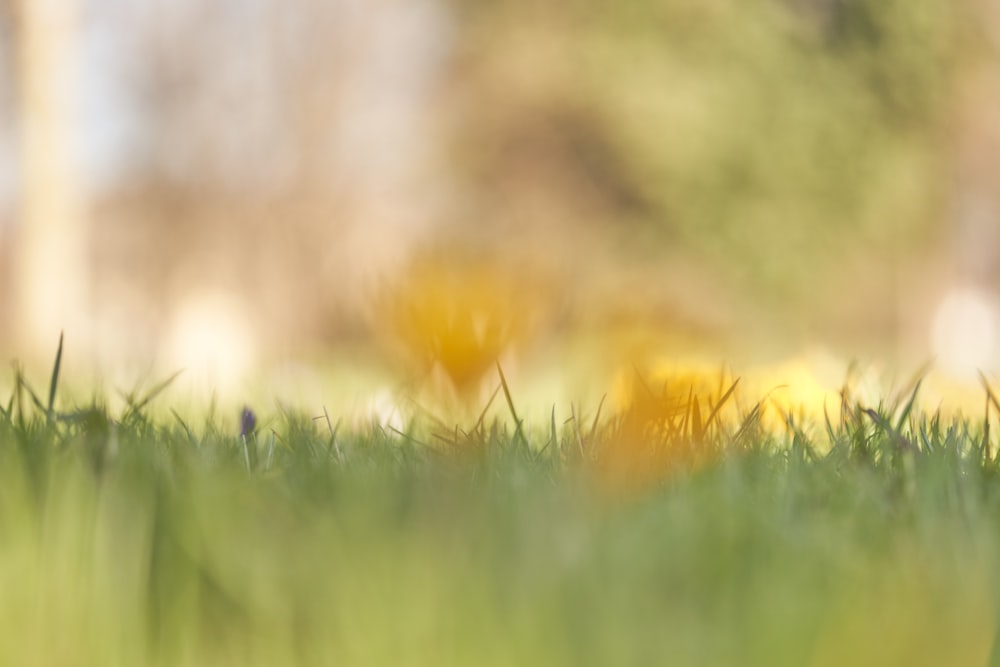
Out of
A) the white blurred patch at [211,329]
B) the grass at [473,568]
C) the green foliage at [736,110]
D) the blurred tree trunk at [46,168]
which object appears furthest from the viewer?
the green foliage at [736,110]

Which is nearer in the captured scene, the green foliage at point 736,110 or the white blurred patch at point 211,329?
→ the white blurred patch at point 211,329

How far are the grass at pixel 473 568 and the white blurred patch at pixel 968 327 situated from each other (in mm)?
11719

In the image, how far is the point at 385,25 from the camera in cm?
1048

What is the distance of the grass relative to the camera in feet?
1.51

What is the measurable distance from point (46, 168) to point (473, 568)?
270 inches

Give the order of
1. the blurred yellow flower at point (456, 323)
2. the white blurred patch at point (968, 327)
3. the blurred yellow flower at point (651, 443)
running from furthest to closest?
the white blurred patch at point (968, 327) < the blurred yellow flower at point (456, 323) < the blurred yellow flower at point (651, 443)

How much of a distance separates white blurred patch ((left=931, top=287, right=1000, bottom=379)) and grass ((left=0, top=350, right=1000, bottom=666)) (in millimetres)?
11719

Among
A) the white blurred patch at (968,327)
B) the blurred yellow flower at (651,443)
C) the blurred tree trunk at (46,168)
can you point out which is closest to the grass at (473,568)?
the blurred yellow flower at (651,443)

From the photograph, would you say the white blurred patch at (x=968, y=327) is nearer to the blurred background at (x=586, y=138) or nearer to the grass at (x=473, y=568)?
the blurred background at (x=586, y=138)

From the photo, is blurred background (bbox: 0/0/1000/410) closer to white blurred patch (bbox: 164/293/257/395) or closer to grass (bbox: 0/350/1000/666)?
white blurred patch (bbox: 164/293/257/395)

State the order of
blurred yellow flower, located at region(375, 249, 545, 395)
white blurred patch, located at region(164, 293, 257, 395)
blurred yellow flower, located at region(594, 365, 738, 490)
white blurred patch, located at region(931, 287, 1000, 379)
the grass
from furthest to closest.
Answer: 1. white blurred patch, located at region(931, 287, 1000, 379)
2. white blurred patch, located at region(164, 293, 257, 395)
3. blurred yellow flower, located at region(375, 249, 545, 395)
4. blurred yellow flower, located at region(594, 365, 738, 490)
5. the grass

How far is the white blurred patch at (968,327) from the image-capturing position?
469 inches

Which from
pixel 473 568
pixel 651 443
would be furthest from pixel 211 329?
pixel 473 568

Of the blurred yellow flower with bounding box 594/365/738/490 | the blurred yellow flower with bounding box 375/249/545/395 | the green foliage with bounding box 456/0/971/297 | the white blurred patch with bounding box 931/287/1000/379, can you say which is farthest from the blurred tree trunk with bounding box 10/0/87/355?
the white blurred patch with bounding box 931/287/1000/379
